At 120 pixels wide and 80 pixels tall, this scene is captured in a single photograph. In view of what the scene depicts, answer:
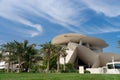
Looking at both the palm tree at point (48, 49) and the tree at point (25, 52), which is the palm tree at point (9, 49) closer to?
the tree at point (25, 52)

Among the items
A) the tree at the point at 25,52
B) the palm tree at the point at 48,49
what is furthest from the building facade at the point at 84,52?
the palm tree at the point at 48,49

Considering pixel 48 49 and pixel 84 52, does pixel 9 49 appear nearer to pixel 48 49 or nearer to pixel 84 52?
pixel 48 49

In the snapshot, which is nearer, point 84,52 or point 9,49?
point 9,49

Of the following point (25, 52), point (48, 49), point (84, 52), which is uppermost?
point (84, 52)

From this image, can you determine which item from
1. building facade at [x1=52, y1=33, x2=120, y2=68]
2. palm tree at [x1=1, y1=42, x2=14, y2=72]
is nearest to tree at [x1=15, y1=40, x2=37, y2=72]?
palm tree at [x1=1, y1=42, x2=14, y2=72]

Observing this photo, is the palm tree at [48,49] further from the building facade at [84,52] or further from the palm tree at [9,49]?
the building facade at [84,52]

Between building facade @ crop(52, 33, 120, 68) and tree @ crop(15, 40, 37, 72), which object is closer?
tree @ crop(15, 40, 37, 72)

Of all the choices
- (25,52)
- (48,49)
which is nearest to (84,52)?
(48,49)

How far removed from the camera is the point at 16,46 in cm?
5688

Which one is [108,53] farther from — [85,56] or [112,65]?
[112,65]

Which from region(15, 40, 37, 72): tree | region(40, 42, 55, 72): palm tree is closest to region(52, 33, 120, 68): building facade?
region(15, 40, 37, 72): tree

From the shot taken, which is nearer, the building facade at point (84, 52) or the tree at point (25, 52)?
the tree at point (25, 52)

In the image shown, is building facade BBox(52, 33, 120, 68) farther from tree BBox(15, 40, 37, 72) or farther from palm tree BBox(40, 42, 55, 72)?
palm tree BBox(40, 42, 55, 72)

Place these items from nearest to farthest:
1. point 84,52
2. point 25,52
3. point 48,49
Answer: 1. point 48,49
2. point 25,52
3. point 84,52
